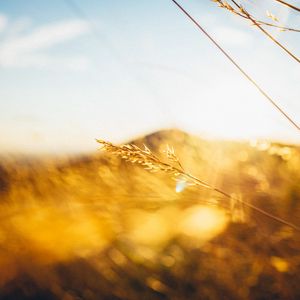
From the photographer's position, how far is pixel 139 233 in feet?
6.18

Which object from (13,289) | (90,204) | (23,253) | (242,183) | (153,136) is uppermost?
(153,136)

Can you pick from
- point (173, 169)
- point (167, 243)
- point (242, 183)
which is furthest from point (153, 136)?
point (173, 169)

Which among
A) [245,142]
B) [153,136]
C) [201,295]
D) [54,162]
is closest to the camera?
[201,295]

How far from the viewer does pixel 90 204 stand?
2053 mm

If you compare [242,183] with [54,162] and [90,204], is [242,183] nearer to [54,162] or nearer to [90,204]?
[90,204]

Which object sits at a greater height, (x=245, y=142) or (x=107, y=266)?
(x=245, y=142)

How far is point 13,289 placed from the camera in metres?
1.49

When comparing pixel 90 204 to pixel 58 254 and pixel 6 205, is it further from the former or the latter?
pixel 6 205

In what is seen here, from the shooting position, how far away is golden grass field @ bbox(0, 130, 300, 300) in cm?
149

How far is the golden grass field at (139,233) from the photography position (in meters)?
1.49

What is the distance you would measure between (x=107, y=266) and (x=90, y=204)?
53 centimetres

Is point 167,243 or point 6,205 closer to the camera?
point 167,243

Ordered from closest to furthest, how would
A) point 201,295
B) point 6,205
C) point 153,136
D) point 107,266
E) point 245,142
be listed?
point 201,295 → point 107,266 → point 6,205 → point 245,142 → point 153,136

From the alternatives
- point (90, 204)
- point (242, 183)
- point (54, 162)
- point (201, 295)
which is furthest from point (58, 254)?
point (242, 183)
